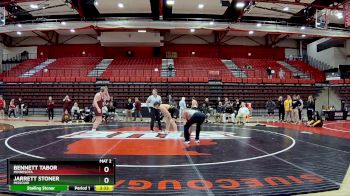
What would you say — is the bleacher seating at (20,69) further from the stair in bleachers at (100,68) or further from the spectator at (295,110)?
the spectator at (295,110)

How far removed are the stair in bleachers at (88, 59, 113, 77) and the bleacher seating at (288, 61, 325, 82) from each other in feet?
61.6

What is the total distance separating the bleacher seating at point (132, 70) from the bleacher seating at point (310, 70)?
14.1 m

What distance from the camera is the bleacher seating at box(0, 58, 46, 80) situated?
26.6 meters

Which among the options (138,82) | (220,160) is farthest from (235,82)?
(220,160)

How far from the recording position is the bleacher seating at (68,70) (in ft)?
80.1

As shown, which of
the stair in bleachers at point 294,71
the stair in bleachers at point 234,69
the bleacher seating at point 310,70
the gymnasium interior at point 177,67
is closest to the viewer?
the gymnasium interior at point 177,67

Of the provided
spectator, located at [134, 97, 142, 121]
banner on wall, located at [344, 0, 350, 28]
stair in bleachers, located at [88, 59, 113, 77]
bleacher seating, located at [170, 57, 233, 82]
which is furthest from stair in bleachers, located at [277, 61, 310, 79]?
stair in bleachers, located at [88, 59, 113, 77]

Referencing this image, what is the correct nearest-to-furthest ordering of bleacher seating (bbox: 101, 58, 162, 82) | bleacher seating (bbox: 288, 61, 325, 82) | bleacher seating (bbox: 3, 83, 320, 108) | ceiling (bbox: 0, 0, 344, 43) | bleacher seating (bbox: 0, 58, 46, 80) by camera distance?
1. ceiling (bbox: 0, 0, 344, 43)
2. bleacher seating (bbox: 3, 83, 320, 108)
3. bleacher seating (bbox: 101, 58, 162, 82)
4. bleacher seating (bbox: 0, 58, 46, 80)
5. bleacher seating (bbox: 288, 61, 325, 82)

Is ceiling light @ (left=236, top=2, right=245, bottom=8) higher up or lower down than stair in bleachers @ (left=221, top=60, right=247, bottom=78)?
higher up

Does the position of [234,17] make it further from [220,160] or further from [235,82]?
[220,160]

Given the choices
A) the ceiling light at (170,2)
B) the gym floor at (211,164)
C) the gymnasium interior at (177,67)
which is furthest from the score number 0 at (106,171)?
the ceiling light at (170,2)

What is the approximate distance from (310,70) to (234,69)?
812 centimetres

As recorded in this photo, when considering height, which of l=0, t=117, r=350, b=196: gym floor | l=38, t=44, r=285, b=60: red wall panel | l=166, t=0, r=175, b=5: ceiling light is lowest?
l=0, t=117, r=350, b=196: gym floor
